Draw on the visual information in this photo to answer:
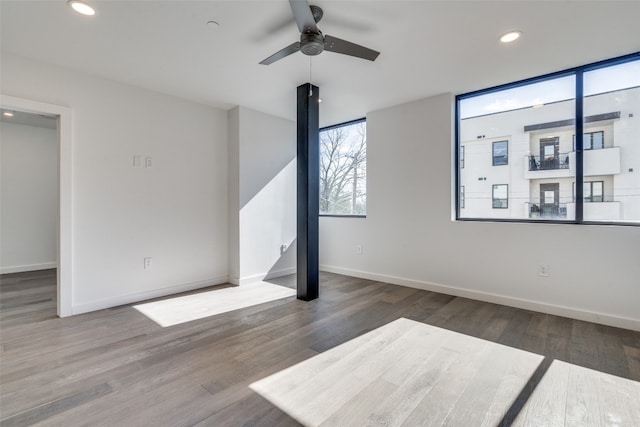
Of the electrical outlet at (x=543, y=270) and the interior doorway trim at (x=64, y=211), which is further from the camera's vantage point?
the electrical outlet at (x=543, y=270)

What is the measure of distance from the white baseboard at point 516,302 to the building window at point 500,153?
1597mm

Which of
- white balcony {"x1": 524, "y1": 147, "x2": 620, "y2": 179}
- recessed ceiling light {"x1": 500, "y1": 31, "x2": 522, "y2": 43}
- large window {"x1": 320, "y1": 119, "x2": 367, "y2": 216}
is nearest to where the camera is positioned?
recessed ceiling light {"x1": 500, "y1": 31, "x2": 522, "y2": 43}

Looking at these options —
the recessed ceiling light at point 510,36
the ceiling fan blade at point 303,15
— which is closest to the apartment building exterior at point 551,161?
the recessed ceiling light at point 510,36

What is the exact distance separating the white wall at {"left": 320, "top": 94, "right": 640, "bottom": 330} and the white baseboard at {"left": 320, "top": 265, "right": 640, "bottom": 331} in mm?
10

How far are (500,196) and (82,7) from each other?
435 centimetres

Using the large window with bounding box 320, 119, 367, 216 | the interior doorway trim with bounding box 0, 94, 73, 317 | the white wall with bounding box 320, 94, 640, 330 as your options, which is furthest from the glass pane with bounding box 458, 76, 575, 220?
the interior doorway trim with bounding box 0, 94, 73, 317

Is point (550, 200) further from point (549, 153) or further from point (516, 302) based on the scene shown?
point (516, 302)

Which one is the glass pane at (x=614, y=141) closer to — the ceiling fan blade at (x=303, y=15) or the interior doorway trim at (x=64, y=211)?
the ceiling fan blade at (x=303, y=15)

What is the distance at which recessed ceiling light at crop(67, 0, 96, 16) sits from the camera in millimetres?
2047

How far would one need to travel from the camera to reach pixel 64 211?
9.75 feet

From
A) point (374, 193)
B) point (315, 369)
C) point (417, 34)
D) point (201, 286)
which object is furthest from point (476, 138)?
point (201, 286)

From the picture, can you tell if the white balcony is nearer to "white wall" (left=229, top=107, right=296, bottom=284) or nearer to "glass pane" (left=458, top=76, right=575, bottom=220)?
"glass pane" (left=458, top=76, right=575, bottom=220)

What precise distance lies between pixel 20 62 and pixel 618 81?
585cm

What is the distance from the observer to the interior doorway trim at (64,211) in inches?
116
